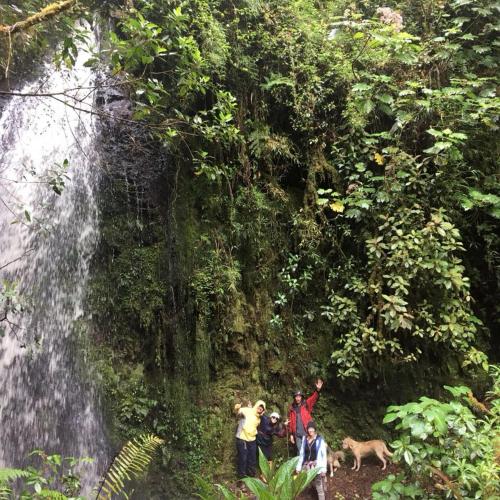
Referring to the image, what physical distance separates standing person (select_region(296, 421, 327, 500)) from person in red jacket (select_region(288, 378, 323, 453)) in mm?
124

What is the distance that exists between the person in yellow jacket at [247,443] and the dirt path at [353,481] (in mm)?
745

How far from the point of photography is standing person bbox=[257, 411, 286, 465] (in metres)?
5.61

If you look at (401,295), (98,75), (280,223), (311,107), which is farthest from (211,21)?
(401,295)

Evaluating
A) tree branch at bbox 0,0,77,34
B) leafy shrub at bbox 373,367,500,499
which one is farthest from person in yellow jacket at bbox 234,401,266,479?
tree branch at bbox 0,0,77,34

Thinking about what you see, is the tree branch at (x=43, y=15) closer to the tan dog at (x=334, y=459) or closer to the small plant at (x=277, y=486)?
the small plant at (x=277, y=486)

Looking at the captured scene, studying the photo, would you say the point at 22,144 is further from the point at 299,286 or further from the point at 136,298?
the point at 299,286

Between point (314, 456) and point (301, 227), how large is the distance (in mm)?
3087

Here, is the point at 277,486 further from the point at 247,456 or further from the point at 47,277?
the point at 47,277

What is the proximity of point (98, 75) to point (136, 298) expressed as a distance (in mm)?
4070

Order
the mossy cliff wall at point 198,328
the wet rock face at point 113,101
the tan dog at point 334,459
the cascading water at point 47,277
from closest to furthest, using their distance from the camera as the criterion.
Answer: the cascading water at point 47,277 < the tan dog at point 334,459 < the mossy cliff wall at point 198,328 < the wet rock face at point 113,101

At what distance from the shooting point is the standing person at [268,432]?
561 centimetres

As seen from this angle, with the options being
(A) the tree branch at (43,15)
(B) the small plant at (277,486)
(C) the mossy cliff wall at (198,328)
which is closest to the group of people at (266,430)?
(C) the mossy cliff wall at (198,328)

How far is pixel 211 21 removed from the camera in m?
6.19

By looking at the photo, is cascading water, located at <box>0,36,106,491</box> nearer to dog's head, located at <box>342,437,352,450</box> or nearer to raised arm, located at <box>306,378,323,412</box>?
raised arm, located at <box>306,378,323,412</box>
